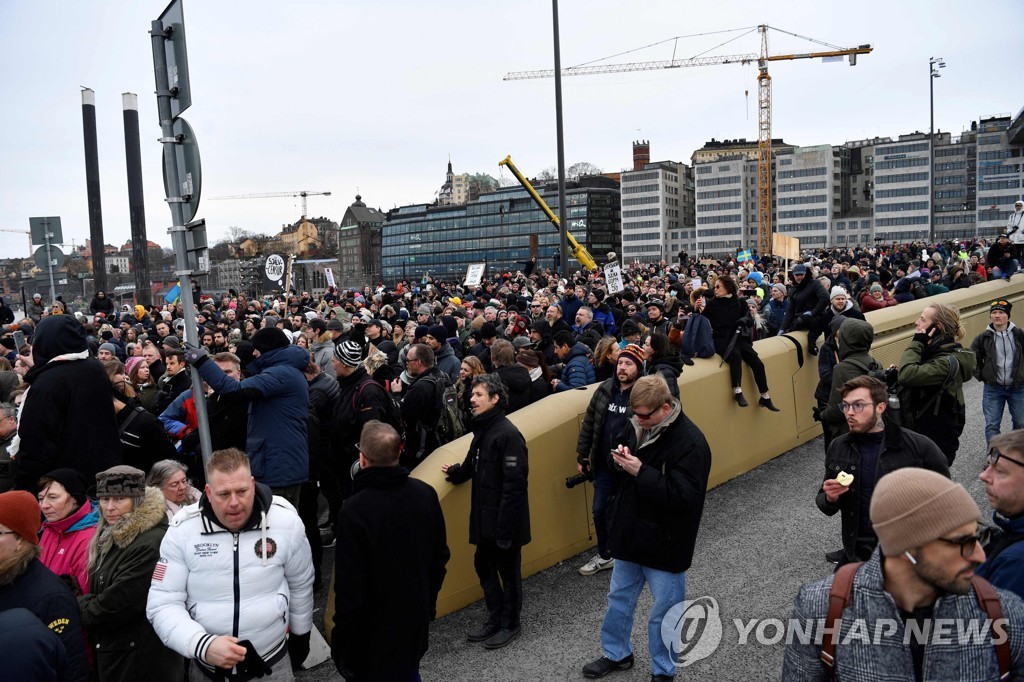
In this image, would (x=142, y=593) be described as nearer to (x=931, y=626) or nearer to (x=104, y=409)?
(x=104, y=409)

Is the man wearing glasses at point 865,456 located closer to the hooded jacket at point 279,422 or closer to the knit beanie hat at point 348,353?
the knit beanie hat at point 348,353

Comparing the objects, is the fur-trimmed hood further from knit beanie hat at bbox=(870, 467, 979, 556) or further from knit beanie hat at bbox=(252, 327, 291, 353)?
knit beanie hat at bbox=(870, 467, 979, 556)

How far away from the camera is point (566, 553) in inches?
244

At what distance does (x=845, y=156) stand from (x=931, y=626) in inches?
6630

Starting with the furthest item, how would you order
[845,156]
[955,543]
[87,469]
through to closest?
[845,156]
[87,469]
[955,543]

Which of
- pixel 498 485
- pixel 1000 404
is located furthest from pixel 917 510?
pixel 1000 404

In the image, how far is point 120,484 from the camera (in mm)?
3768

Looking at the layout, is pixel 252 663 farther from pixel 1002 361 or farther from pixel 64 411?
pixel 1002 361

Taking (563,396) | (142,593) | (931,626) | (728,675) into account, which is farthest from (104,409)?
(931,626)

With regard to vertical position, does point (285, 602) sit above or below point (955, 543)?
below

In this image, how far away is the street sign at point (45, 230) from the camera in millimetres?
15008

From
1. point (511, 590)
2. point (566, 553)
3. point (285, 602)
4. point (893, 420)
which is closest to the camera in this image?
point (285, 602)

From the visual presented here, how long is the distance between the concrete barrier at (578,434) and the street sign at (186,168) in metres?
2.47

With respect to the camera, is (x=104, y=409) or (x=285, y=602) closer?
(x=285, y=602)
